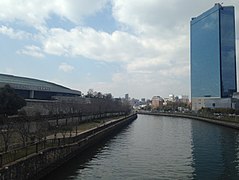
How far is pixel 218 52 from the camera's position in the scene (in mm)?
117312

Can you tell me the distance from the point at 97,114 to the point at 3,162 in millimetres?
52326

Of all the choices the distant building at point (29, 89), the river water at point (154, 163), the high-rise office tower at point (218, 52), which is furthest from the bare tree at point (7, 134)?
the high-rise office tower at point (218, 52)

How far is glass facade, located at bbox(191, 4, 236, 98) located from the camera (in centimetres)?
11688

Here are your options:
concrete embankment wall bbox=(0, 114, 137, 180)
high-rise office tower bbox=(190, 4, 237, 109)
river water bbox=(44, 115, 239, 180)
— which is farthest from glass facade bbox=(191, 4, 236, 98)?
concrete embankment wall bbox=(0, 114, 137, 180)

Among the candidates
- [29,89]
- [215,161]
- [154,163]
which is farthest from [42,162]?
[29,89]

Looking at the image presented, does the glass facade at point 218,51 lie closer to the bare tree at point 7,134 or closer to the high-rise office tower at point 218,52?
the high-rise office tower at point 218,52

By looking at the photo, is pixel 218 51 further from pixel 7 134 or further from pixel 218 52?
pixel 7 134

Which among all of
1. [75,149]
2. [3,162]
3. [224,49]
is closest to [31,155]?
[3,162]

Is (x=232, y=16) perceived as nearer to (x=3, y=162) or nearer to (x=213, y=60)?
(x=213, y=60)

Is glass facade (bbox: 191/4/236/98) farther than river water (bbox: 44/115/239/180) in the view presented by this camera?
Yes

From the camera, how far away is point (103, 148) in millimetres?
32562

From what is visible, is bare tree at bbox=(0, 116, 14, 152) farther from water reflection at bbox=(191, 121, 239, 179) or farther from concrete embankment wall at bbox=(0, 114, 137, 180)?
water reflection at bbox=(191, 121, 239, 179)

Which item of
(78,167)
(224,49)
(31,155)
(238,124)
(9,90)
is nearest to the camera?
(31,155)

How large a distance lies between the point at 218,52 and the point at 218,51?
37cm
